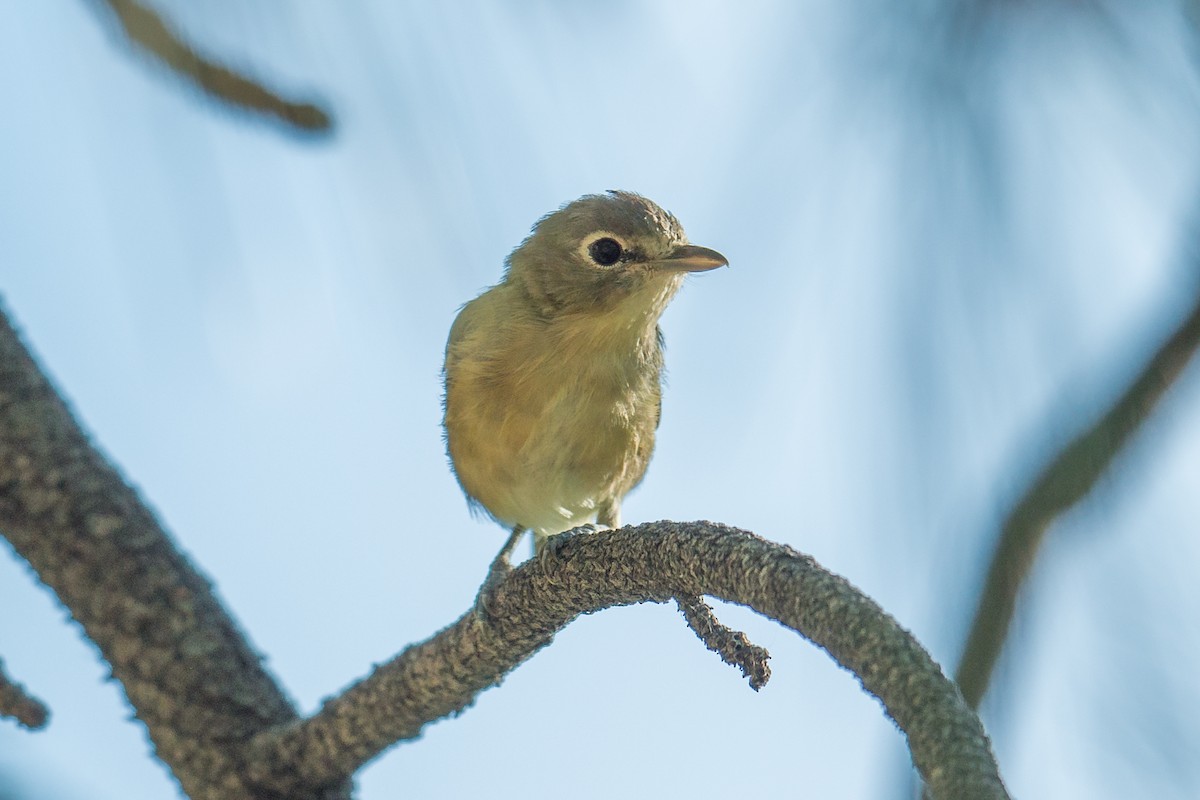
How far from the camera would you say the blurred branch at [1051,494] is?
5.65ft

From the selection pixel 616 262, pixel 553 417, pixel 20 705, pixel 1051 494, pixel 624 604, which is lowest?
pixel 20 705

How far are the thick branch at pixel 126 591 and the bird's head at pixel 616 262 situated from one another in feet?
5.27

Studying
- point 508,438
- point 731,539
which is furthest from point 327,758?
point 508,438

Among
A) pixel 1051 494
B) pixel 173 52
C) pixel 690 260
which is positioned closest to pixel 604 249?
pixel 690 260

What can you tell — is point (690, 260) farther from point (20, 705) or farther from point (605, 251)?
point (20, 705)

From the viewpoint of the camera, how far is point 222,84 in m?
1.50

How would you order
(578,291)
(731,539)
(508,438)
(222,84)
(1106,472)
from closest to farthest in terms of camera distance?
(222,84)
(1106,472)
(731,539)
(508,438)
(578,291)

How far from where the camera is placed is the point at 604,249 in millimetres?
3773

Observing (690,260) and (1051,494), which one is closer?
(1051,494)

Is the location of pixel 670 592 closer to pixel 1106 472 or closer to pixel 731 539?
pixel 731 539

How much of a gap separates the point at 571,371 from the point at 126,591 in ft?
4.88

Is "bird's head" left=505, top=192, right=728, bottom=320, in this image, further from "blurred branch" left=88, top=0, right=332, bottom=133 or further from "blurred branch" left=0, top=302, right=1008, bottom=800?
"blurred branch" left=88, top=0, right=332, bottom=133

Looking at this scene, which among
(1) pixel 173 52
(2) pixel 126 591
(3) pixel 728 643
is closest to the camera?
(1) pixel 173 52

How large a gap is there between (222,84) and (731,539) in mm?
1030
